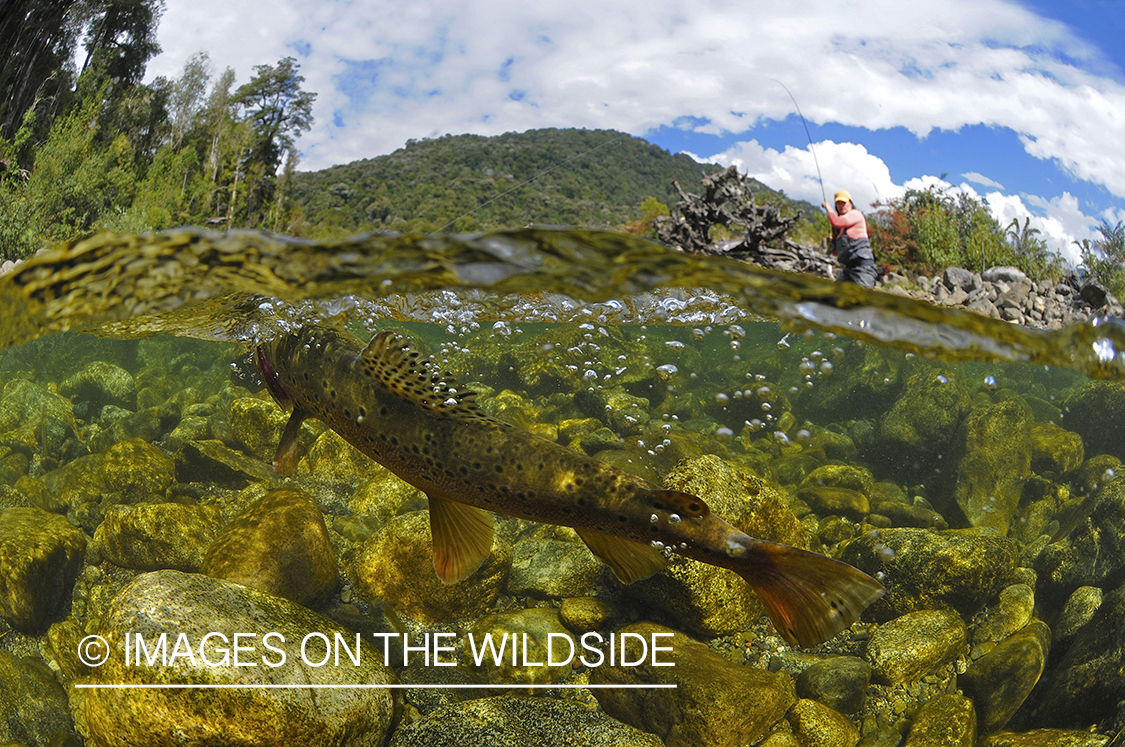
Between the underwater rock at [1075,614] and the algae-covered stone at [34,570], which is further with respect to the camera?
the algae-covered stone at [34,570]

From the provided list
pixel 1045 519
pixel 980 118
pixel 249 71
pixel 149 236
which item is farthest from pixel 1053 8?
pixel 149 236

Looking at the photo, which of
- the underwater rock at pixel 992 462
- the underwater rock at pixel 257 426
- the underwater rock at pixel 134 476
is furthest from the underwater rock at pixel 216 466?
the underwater rock at pixel 992 462

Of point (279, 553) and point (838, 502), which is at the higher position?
point (838, 502)

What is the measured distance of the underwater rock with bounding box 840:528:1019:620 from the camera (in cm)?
462

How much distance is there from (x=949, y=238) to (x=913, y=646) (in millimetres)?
4014

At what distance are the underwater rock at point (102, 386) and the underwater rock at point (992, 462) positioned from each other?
12593mm

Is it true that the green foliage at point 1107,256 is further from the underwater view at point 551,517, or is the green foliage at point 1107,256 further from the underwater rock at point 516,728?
the underwater rock at point 516,728

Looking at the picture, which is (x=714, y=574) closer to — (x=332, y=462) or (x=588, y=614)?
(x=588, y=614)

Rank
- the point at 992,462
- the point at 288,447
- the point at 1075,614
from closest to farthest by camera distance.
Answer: the point at 288,447 → the point at 1075,614 → the point at 992,462

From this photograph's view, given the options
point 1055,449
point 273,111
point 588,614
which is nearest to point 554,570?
point 588,614

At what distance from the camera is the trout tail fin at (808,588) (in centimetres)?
202

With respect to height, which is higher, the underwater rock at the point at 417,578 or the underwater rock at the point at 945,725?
the underwater rock at the point at 945,725

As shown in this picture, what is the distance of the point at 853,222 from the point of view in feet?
17.4

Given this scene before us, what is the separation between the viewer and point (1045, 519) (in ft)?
20.1
